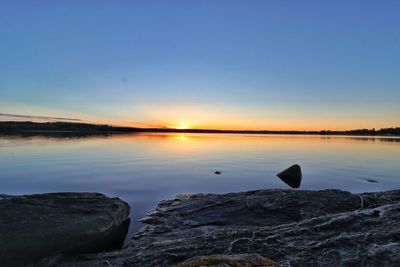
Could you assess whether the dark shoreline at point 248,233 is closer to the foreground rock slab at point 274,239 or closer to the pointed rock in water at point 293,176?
the foreground rock slab at point 274,239

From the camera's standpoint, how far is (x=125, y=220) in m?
13.5

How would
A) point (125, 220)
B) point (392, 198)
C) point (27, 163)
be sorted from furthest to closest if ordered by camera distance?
point (27, 163)
point (392, 198)
point (125, 220)

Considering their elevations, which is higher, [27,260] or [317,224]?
[317,224]

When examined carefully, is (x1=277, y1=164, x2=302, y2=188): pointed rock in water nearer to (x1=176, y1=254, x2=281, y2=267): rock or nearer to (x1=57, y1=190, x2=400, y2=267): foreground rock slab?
(x1=57, y1=190, x2=400, y2=267): foreground rock slab

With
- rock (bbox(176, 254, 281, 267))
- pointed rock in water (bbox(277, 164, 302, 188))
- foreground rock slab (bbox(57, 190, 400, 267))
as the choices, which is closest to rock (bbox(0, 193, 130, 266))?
foreground rock slab (bbox(57, 190, 400, 267))

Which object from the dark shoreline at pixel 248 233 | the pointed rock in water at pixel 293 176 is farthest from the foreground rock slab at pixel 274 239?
the pointed rock in water at pixel 293 176

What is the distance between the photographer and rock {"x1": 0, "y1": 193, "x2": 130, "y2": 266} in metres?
8.40

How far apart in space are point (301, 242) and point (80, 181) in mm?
19100

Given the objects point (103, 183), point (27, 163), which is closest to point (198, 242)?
point (103, 183)

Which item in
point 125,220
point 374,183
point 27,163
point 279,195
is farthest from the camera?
point 27,163

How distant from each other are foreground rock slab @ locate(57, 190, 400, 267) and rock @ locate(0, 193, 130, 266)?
664 millimetres

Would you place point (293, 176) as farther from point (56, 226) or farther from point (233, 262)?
point (233, 262)

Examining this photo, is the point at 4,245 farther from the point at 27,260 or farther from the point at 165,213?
the point at 165,213

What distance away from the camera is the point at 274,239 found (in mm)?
7723
